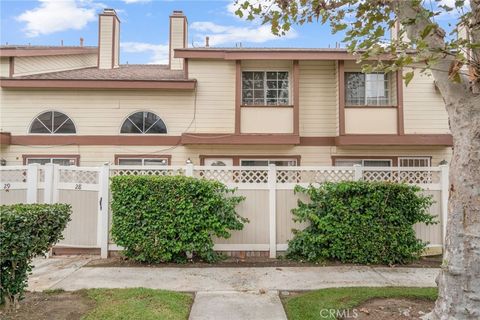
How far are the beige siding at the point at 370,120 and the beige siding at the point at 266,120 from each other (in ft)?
5.92

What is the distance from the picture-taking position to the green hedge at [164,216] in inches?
247

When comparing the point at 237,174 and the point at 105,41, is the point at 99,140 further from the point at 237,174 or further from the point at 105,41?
the point at 237,174

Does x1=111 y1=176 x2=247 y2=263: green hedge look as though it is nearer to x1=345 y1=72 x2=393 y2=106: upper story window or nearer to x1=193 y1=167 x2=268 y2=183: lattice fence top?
x1=193 y1=167 x2=268 y2=183: lattice fence top

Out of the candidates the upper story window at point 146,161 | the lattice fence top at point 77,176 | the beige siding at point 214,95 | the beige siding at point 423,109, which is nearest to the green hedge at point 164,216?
the lattice fence top at point 77,176

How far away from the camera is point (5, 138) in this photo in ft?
34.8

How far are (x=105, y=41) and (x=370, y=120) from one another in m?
9.53

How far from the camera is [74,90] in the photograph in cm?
1092

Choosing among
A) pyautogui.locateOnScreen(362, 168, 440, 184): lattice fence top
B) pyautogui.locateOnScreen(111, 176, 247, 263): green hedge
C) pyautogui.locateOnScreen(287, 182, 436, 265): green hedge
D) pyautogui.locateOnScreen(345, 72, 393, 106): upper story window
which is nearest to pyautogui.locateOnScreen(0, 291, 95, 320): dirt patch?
pyautogui.locateOnScreen(111, 176, 247, 263): green hedge

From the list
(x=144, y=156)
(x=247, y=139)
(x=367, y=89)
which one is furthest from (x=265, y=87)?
(x=144, y=156)

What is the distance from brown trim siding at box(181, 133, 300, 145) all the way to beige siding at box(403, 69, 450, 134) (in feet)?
11.9

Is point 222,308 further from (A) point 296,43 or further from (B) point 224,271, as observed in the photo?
(A) point 296,43

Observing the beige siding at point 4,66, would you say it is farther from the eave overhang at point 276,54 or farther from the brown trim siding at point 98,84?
the eave overhang at point 276,54

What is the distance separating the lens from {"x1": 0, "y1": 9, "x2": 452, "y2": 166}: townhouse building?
10.7 metres

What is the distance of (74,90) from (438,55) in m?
10.4
